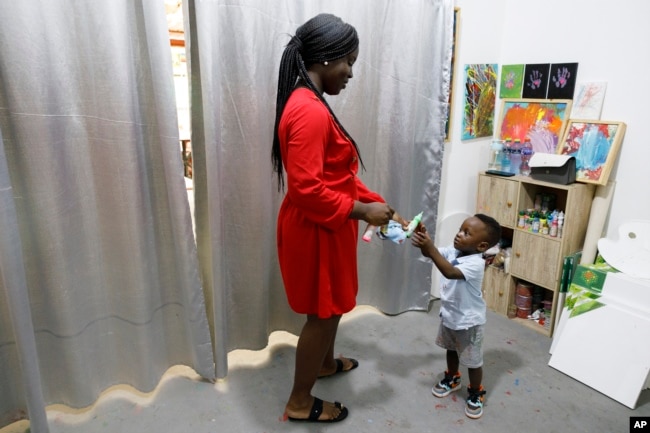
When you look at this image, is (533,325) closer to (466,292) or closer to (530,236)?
(530,236)

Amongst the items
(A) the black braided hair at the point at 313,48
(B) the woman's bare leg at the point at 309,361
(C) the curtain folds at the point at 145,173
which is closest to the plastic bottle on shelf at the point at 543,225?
(C) the curtain folds at the point at 145,173

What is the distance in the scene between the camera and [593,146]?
212 cm

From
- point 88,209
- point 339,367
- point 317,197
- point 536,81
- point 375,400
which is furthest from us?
point 536,81

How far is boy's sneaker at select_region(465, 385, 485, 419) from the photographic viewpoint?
169 cm

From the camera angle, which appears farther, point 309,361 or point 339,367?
point 339,367

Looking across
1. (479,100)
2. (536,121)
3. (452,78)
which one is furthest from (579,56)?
(452,78)

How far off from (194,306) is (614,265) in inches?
72.7

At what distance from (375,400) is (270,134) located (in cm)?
117

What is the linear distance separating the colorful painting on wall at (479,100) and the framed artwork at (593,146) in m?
0.44

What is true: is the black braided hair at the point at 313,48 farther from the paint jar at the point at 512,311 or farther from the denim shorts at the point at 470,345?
the paint jar at the point at 512,311

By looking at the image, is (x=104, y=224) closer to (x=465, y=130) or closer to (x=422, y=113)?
(x=422, y=113)

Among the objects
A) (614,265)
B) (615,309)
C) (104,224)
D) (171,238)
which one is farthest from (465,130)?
(104,224)

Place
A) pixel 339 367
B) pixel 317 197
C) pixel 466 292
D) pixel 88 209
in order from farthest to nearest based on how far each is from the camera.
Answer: pixel 339 367
pixel 466 292
pixel 88 209
pixel 317 197

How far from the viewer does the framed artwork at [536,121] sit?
2266mm
